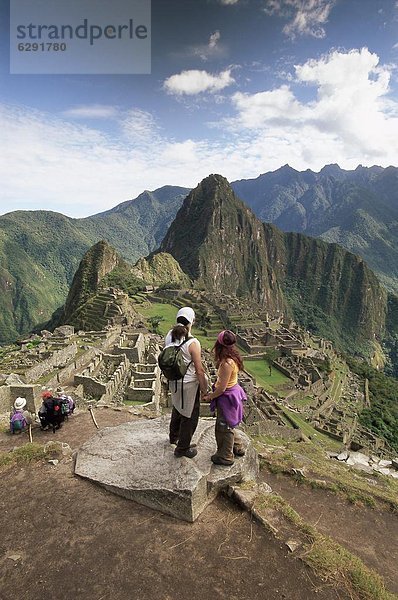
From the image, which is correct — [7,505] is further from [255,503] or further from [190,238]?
[190,238]

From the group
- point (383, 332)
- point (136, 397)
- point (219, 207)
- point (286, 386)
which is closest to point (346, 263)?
point (383, 332)

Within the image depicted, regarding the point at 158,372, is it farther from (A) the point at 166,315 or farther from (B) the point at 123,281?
(B) the point at 123,281

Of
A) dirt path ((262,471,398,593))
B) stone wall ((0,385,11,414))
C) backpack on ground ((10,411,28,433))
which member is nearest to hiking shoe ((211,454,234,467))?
dirt path ((262,471,398,593))

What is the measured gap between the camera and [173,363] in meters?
4.83

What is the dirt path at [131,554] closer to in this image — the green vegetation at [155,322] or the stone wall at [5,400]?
the stone wall at [5,400]

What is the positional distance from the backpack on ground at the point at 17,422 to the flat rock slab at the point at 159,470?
2519 mm

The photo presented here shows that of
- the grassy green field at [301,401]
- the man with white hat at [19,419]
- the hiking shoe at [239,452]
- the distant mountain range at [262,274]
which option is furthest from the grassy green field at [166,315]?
the distant mountain range at [262,274]

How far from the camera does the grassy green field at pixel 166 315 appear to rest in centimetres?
4906

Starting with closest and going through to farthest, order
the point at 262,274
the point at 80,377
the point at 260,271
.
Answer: the point at 80,377
the point at 262,274
the point at 260,271

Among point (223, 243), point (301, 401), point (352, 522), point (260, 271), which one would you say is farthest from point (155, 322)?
point (260, 271)

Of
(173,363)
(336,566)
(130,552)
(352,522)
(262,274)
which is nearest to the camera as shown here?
(336,566)

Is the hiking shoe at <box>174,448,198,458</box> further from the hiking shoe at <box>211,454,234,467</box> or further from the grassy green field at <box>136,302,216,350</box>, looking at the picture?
the grassy green field at <box>136,302,216,350</box>

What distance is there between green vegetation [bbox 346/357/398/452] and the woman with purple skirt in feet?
110

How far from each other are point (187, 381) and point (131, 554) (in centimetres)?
203
